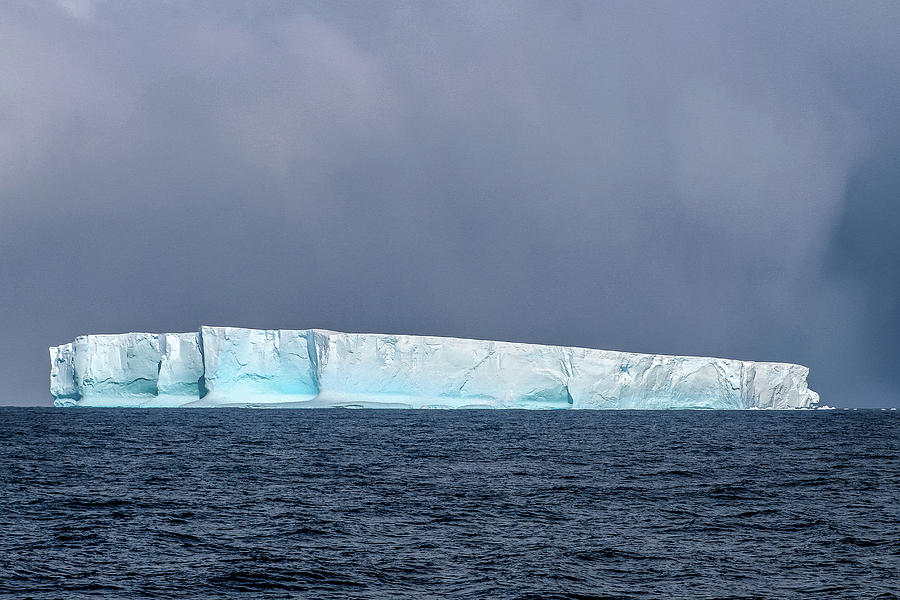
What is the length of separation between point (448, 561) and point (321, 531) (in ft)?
7.51

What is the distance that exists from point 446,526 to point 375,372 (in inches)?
1647

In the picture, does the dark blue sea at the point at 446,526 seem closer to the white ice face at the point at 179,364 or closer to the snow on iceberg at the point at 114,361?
the white ice face at the point at 179,364

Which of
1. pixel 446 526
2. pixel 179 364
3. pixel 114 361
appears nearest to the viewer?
pixel 446 526

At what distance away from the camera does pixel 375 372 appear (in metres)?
53.3

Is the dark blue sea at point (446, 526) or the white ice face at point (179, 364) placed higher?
the white ice face at point (179, 364)

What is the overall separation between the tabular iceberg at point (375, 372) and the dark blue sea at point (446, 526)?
29855 mm

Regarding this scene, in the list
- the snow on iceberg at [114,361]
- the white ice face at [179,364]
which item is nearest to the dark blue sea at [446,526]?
the white ice face at [179,364]

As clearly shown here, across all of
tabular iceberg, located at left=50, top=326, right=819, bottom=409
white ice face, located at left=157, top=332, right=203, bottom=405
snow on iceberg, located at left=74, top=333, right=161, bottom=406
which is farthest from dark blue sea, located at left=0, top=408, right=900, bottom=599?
snow on iceberg, located at left=74, top=333, right=161, bottom=406

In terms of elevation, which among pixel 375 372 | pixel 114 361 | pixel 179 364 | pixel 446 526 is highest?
pixel 114 361

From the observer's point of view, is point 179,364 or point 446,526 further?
point 179,364

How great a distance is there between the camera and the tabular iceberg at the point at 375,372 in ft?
173

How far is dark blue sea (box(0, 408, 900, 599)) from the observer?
8617mm

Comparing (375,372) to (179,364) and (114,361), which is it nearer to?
(179,364)

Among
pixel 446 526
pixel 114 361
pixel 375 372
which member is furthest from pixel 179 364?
pixel 446 526
